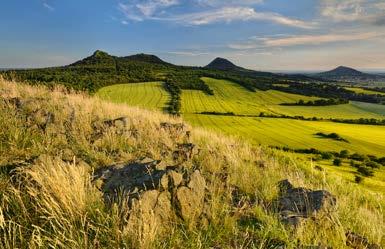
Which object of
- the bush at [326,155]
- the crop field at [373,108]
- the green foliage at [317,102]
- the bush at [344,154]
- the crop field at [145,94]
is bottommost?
the bush at [344,154]

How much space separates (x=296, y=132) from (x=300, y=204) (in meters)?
99.6

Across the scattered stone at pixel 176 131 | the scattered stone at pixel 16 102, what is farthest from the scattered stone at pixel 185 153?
the scattered stone at pixel 16 102

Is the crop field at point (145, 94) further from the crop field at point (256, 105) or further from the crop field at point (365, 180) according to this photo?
the crop field at point (365, 180)

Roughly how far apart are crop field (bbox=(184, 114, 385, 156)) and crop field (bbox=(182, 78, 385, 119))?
14337 mm

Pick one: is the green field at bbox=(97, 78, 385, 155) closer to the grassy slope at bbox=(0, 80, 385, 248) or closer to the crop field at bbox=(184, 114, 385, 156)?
the crop field at bbox=(184, 114, 385, 156)

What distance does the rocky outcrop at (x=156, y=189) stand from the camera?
15.2ft

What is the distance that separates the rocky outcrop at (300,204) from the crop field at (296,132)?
72.6m

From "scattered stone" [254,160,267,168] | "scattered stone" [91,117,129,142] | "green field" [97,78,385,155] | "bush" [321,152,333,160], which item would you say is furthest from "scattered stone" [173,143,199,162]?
"bush" [321,152,333,160]

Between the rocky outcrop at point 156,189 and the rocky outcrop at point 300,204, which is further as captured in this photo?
the rocky outcrop at point 300,204

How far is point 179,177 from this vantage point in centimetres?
538

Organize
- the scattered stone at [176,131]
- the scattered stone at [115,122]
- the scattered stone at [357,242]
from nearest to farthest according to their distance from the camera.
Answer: the scattered stone at [357,242], the scattered stone at [115,122], the scattered stone at [176,131]

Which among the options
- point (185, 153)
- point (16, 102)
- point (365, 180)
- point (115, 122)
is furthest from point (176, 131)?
point (365, 180)

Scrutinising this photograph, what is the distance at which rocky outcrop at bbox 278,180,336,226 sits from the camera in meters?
5.38

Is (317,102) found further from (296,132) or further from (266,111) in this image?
(296,132)
